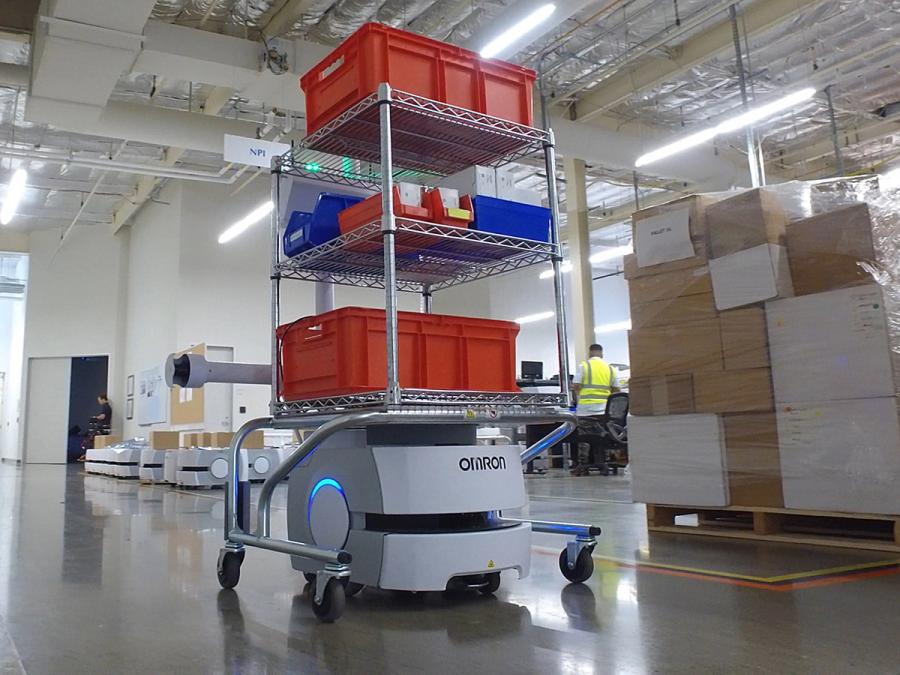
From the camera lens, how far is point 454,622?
2.19m

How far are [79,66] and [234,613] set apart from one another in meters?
7.47

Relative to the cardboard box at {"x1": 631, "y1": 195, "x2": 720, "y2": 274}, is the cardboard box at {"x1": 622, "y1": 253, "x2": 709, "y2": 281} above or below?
below

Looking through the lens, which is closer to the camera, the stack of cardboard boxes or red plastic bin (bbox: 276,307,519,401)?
red plastic bin (bbox: 276,307,519,401)

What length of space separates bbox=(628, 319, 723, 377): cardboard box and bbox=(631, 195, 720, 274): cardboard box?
374 millimetres

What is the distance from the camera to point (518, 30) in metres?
6.91

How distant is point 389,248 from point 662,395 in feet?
7.95

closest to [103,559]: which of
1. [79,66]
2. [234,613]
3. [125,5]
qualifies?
[234,613]

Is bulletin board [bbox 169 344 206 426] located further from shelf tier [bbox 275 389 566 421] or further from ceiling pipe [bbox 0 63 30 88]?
shelf tier [bbox 275 389 566 421]

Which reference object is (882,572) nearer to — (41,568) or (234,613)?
(234,613)

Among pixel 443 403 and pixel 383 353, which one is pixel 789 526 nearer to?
pixel 443 403

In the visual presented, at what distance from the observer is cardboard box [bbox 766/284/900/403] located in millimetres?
3367

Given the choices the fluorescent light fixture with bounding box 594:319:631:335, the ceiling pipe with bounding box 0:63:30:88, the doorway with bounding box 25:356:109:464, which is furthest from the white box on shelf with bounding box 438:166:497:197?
the fluorescent light fixture with bounding box 594:319:631:335

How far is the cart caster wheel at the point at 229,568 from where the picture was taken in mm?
2740

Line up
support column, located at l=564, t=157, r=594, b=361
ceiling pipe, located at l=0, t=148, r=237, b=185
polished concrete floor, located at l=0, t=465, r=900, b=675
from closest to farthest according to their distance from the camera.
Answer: polished concrete floor, located at l=0, t=465, r=900, b=675
ceiling pipe, located at l=0, t=148, r=237, b=185
support column, located at l=564, t=157, r=594, b=361
